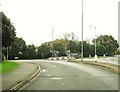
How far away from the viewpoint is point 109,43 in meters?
144

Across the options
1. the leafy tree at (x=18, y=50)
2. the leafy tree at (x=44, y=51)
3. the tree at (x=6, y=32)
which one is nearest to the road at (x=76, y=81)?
the tree at (x=6, y=32)

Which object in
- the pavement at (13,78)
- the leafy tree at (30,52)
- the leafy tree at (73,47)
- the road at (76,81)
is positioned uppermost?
the leafy tree at (73,47)

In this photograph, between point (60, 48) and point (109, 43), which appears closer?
point (60, 48)

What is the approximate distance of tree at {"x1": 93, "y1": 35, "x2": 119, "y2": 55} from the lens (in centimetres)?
13840

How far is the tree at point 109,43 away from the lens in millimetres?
138400

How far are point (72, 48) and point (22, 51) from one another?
87.3 ft

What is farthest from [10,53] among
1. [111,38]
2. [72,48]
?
[111,38]

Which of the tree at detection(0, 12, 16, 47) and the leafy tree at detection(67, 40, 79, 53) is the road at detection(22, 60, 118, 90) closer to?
the tree at detection(0, 12, 16, 47)

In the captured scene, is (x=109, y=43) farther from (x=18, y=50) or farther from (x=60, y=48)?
(x=18, y=50)

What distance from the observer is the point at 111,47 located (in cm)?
14000

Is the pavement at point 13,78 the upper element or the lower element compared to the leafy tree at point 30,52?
lower

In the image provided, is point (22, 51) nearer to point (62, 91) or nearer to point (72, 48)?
point (72, 48)

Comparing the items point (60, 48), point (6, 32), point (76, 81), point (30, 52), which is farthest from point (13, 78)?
→ point (60, 48)

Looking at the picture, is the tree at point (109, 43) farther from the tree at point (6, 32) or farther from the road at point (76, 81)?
the road at point (76, 81)
